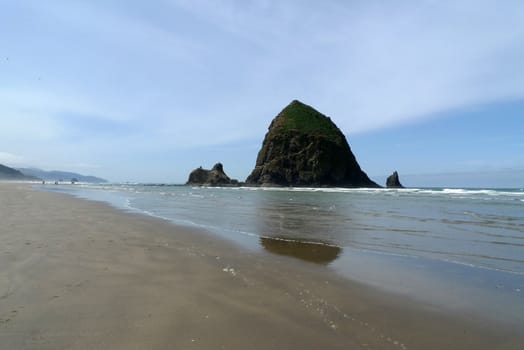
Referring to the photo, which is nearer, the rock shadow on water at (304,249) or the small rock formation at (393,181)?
the rock shadow on water at (304,249)

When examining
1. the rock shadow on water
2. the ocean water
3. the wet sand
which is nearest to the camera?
the wet sand

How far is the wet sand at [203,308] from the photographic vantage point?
11.7ft

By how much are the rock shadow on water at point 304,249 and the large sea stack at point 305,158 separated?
82.4 metres

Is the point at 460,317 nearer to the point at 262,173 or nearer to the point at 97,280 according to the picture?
the point at 97,280

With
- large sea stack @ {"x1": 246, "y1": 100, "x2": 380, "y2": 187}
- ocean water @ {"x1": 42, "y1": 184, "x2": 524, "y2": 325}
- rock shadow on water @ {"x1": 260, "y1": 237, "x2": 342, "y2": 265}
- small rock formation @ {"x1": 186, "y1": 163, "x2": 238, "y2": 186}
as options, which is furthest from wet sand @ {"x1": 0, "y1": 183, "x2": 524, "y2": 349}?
small rock formation @ {"x1": 186, "y1": 163, "x2": 238, "y2": 186}

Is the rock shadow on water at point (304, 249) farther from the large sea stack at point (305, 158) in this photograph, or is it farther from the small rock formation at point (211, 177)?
the small rock formation at point (211, 177)

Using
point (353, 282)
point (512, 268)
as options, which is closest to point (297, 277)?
point (353, 282)

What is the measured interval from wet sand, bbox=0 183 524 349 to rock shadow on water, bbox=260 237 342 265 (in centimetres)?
60

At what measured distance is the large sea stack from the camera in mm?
93000

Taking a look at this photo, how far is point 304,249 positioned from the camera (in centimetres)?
893

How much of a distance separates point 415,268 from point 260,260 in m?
3.24

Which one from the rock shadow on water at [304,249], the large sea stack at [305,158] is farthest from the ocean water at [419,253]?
the large sea stack at [305,158]

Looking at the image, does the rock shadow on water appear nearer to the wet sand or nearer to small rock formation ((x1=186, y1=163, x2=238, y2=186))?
the wet sand

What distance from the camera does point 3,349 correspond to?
323cm
